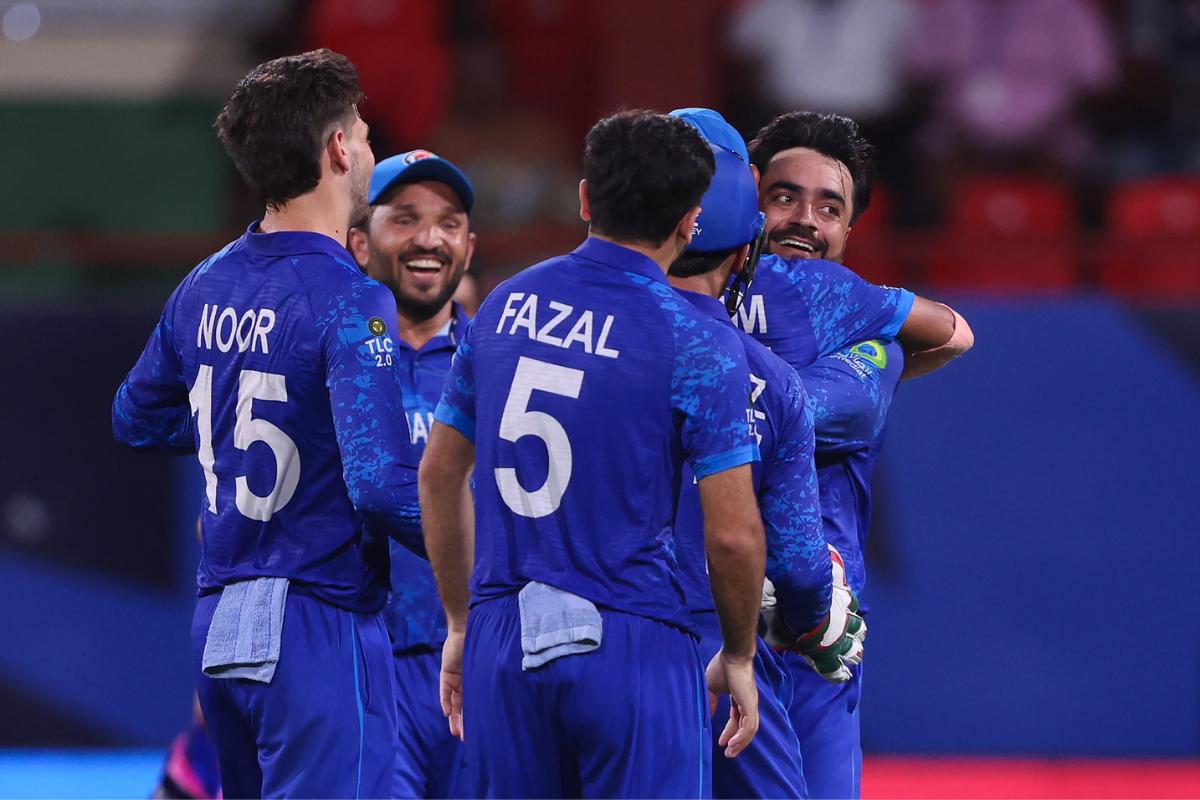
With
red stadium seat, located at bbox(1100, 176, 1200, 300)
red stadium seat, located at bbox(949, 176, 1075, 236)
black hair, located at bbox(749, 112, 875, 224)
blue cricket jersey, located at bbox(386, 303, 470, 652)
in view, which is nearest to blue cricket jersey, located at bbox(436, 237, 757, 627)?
black hair, located at bbox(749, 112, 875, 224)

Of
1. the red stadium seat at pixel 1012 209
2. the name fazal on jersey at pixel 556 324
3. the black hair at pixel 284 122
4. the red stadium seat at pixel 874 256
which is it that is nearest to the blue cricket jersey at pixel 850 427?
the name fazal on jersey at pixel 556 324

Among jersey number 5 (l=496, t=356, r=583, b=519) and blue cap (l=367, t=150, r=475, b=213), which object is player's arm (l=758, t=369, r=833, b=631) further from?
blue cap (l=367, t=150, r=475, b=213)

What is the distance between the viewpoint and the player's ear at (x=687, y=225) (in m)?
3.36

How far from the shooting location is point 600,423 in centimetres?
322

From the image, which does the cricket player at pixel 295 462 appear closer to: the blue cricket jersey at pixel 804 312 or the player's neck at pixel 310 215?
the player's neck at pixel 310 215

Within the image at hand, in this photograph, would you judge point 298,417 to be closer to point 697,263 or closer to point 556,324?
point 556,324

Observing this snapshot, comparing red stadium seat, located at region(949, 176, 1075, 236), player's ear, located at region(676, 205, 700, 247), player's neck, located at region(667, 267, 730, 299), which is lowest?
player's neck, located at region(667, 267, 730, 299)

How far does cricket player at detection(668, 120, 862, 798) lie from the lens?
135 inches

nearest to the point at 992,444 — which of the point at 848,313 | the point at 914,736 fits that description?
the point at 914,736

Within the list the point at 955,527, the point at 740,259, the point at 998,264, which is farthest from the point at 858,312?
the point at 998,264

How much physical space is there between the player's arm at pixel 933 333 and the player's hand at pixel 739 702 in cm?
113

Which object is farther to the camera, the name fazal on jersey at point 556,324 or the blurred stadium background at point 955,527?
the blurred stadium background at point 955,527

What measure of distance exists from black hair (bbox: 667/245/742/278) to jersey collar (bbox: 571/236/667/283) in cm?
19

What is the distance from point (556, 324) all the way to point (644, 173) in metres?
0.35
